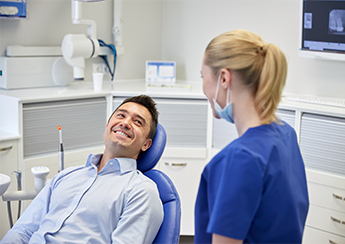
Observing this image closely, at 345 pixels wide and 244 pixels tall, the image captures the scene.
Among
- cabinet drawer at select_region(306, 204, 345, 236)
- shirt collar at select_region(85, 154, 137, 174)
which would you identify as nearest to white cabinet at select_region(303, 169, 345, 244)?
cabinet drawer at select_region(306, 204, 345, 236)

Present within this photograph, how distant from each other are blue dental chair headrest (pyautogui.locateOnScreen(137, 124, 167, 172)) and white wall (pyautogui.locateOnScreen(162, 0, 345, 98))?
1261 millimetres

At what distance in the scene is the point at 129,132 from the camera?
1.72 m

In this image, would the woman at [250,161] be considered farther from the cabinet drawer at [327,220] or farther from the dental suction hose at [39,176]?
the cabinet drawer at [327,220]

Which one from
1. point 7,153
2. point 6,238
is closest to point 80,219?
point 6,238

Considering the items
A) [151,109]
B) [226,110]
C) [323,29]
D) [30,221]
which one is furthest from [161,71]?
[226,110]

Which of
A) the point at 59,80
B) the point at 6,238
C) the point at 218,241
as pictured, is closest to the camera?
the point at 218,241

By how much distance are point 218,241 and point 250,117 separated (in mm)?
335

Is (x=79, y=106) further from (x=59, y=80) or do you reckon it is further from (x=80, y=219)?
(x=80, y=219)

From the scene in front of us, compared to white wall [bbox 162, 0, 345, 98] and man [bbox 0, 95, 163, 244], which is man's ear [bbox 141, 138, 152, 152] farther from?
white wall [bbox 162, 0, 345, 98]

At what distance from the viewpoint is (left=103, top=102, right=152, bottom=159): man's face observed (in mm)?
1700

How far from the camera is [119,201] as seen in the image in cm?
152

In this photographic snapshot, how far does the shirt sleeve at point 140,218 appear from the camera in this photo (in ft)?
4.60

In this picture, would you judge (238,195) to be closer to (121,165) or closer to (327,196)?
(121,165)

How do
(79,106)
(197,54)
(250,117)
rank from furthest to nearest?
1. (197,54)
2. (79,106)
3. (250,117)
